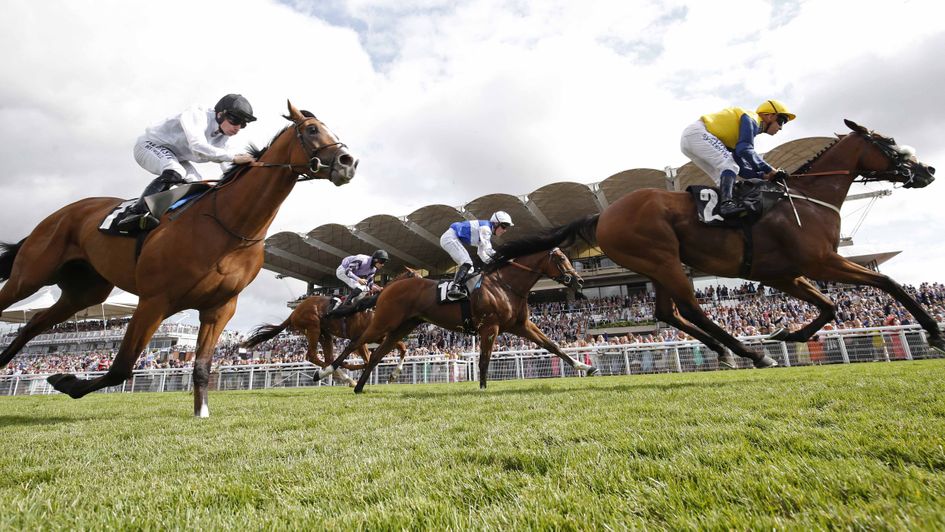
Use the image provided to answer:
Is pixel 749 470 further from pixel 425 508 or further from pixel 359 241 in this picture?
pixel 359 241

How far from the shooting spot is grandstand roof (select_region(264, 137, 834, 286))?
2677 cm

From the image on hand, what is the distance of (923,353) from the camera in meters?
10.5

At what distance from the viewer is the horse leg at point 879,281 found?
15.3 ft

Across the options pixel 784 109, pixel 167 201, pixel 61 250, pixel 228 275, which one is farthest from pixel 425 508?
pixel 784 109

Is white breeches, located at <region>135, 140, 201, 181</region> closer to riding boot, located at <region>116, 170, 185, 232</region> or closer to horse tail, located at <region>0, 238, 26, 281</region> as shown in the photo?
riding boot, located at <region>116, 170, 185, 232</region>

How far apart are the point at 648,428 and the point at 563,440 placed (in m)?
0.52

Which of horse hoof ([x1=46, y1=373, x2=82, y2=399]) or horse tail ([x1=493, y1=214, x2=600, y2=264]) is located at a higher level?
horse tail ([x1=493, y1=214, x2=600, y2=264])

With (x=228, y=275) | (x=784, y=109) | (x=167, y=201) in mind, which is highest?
(x=784, y=109)

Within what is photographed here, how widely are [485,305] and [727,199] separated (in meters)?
3.65

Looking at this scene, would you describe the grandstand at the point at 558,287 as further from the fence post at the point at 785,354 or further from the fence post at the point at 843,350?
the fence post at the point at 785,354

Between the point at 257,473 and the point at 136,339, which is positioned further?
the point at 136,339

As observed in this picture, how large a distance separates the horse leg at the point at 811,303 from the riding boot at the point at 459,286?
164 inches

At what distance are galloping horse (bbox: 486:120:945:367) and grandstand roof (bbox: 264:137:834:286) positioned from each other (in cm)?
1943

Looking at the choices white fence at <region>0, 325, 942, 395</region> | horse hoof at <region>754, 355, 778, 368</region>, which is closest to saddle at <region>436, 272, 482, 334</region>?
horse hoof at <region>754, 355, 778, 368</region>
